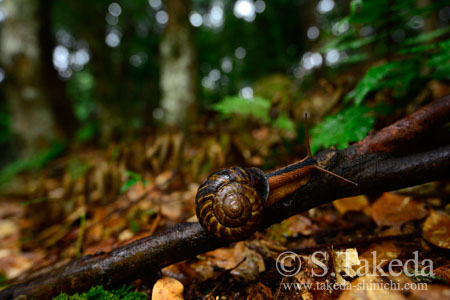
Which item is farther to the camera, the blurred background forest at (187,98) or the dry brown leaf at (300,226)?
the blurred background forest at (187,98)

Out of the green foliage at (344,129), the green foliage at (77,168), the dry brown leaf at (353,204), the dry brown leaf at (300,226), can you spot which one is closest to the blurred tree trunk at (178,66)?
the green foliage at (77,168)

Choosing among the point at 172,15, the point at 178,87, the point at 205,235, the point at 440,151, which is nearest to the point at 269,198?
the point at 205,235

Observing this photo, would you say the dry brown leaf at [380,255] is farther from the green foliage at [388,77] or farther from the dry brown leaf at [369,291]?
the green foliage at [388,77]

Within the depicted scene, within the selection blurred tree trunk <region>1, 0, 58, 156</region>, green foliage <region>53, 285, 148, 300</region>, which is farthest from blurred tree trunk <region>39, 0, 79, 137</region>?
green foliage <region>53, 285, 148, 300</region>

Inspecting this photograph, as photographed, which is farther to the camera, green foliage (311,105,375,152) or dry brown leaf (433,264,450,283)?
green foliage (311,105,375,152)

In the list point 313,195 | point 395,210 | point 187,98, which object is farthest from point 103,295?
point 187,98

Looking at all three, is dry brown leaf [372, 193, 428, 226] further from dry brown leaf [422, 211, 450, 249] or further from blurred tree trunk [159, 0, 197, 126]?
blurred tree trunk [159, 0, 197, 126]

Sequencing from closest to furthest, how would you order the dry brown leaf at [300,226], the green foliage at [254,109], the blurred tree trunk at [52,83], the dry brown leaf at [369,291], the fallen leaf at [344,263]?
the dry brown leaf at [369,291], the fallen leaf at [344,263], the dry brown leaf at [300,226], the green foliage at [254,109], the blurred tree trunk at [52,83]
